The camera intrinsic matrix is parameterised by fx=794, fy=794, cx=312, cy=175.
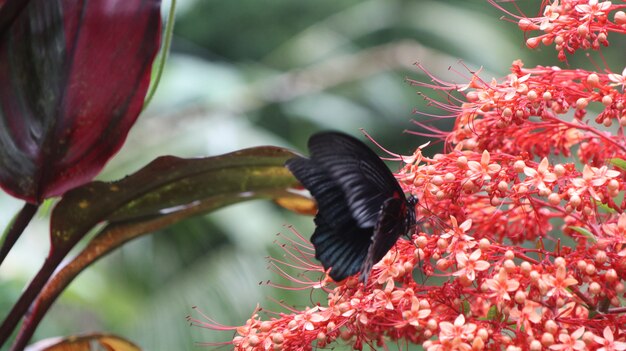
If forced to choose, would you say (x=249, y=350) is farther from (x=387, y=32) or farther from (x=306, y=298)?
(x=387, y=32)

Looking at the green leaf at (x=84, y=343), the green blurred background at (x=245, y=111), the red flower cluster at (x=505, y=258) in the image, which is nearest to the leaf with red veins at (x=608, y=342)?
the red flower cluster at (x=505, y=258)

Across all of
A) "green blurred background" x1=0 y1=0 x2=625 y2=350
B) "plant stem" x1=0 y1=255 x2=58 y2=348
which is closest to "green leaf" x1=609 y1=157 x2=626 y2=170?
"plant stem" x1=0 y1=255 x2=58 y2=348

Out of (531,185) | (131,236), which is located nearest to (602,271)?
(531,185)

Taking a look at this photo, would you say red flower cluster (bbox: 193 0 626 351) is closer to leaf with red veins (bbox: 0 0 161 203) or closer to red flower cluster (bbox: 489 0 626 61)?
red flower cluster (bbox: 489 0 626 61)

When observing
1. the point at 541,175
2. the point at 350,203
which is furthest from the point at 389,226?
the point at 541,175

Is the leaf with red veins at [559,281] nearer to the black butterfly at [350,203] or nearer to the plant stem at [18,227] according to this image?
the black butterfly at [350,203]
